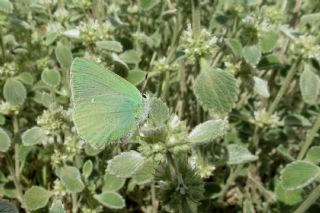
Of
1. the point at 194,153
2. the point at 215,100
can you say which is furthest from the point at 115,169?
the point at 194,153

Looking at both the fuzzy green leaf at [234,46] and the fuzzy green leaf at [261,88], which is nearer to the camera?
the fuzzy green leaf at [234,46]

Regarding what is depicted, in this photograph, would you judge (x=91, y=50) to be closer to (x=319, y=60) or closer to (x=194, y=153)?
(x=194, y=153)

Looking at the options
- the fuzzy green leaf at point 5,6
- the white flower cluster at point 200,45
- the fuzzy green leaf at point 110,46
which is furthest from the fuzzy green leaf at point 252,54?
the fuzzy green leaf at point 5,6

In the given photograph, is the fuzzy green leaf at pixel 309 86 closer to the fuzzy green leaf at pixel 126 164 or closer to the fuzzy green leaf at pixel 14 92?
the fuzzy green leaf at pixel 126 164

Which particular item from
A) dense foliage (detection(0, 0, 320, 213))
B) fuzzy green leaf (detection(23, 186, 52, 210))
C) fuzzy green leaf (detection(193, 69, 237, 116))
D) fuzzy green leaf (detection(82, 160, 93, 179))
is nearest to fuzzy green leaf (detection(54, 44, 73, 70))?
dense foliage (detection(0, 0, 320, 213))

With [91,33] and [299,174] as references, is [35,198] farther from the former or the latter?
[299,174]
